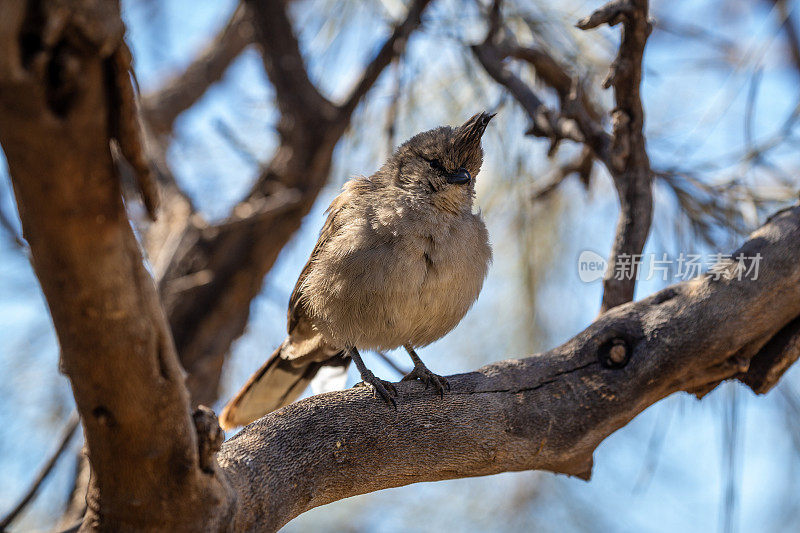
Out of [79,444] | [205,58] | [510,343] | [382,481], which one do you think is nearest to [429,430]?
[382,481]

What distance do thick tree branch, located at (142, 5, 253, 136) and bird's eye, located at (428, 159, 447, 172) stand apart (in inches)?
105

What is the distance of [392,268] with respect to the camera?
294 centimetres

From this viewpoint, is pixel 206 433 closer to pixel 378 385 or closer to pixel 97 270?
pixel 97 270

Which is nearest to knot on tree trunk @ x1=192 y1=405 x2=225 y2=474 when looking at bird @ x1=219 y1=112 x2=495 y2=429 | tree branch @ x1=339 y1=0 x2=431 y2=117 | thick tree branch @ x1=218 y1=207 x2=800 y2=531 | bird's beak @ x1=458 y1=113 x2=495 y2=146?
thick tree branch @ x1=218 y1=207 x2=800 y2=531

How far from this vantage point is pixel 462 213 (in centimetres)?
327

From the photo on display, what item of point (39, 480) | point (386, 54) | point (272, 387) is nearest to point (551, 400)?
point (272, 387)

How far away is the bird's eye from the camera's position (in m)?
3.31

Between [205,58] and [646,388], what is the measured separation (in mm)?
4448

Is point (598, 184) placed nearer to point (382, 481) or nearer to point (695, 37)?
point (695, 37)

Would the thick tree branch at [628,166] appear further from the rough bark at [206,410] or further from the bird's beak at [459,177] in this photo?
the bird's beak at [459,177]

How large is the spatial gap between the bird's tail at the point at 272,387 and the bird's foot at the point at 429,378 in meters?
0.67

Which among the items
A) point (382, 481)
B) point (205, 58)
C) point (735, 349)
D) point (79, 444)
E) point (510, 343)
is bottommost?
point (79, 444)

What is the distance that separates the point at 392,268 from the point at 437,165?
0.64m

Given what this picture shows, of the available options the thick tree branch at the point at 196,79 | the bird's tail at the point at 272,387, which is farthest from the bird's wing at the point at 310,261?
the thick tree branch at the point at 196,79
